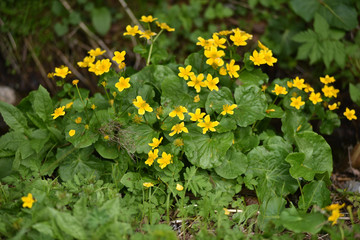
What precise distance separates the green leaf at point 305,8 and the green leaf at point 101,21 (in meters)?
1.93

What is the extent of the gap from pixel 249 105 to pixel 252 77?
0.26 m

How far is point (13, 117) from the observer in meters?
2.54

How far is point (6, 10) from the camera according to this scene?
153 inches

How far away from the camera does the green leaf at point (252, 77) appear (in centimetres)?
258

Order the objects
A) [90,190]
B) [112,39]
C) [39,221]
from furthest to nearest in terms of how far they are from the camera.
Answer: [112,39] < [90,190] < [39,221]

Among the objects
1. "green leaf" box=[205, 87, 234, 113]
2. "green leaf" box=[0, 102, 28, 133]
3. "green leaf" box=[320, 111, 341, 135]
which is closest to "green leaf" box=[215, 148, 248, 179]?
"green leaf" box=[205, 87, 234, 113]

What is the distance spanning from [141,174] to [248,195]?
2.54 ft

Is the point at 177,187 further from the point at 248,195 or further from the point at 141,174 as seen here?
the point at 248,195

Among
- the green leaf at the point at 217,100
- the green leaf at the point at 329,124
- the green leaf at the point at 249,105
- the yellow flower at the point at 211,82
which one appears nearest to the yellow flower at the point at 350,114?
the green leaf at the point at 329,124

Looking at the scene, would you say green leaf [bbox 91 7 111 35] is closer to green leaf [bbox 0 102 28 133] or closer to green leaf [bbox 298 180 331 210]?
green leaf [bbox 0 102 28 133]

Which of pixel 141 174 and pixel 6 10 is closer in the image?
pixel 141 174

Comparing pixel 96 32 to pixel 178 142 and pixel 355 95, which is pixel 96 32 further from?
pixel 355 95

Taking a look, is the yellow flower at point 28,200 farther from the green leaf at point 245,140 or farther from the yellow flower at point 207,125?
the green leaf at point 245,140

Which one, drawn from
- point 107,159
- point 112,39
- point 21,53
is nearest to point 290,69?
point 112,39
